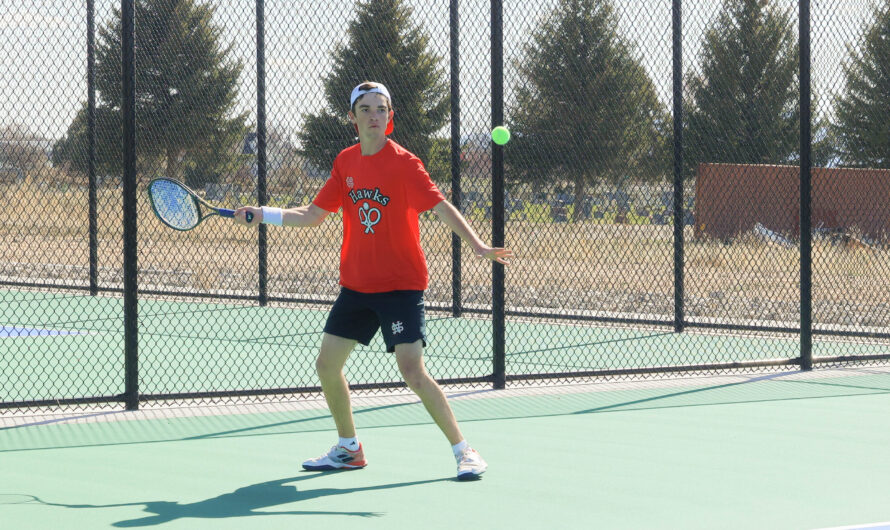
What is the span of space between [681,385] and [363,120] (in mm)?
3371

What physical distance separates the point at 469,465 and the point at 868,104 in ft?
37.2

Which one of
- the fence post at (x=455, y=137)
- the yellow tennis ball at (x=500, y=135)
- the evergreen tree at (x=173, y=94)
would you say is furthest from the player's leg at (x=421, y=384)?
the evergreen tree at (x=173, y=94)

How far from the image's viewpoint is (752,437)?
19.2 ft

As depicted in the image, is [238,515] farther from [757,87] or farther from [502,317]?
[757,87]

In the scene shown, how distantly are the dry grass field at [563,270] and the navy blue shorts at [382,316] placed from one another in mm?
5598

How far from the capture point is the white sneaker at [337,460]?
5.14 meters

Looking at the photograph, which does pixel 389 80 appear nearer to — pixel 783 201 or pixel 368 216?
pixel 368 216

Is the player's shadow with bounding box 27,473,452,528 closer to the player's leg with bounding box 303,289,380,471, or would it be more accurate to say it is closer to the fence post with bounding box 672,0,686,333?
the player's leg with bounding box 303,289,380,471

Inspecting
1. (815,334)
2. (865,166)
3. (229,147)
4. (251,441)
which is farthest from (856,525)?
(865,166)

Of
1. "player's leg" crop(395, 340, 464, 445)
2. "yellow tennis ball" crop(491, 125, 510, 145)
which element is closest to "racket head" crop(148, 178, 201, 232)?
"player's leg" crop(395, 340, 464, 445)

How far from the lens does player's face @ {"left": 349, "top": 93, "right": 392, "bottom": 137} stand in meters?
4.91

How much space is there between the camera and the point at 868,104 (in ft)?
47.9

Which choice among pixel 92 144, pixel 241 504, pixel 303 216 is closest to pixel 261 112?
pixel 92 144

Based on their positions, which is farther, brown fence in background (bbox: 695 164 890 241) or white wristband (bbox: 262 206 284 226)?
brown fence in background (bbox: 695 164 890 241)
